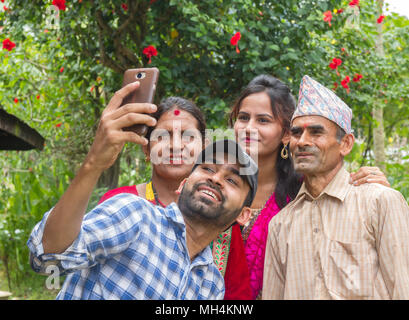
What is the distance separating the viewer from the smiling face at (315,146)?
2.13 metres

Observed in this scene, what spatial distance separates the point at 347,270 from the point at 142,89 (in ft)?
3.81

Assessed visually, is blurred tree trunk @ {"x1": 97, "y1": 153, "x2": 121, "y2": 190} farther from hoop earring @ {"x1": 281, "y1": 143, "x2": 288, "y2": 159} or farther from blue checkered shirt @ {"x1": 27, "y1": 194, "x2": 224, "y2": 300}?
blue checkered shirt @ {"x1": 27, "y1": 194, "x2": 224, "y2": 300}

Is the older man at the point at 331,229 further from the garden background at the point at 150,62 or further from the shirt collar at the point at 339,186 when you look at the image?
the garden background at the point at 150,62

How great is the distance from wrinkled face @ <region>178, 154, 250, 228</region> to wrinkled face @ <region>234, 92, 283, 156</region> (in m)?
0.50

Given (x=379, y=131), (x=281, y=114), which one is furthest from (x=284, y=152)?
(x=379, y=131)

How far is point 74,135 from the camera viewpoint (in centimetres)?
638

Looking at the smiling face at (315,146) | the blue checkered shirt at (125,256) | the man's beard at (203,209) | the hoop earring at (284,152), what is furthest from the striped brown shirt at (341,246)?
the blue checkered shirt at (125,256)

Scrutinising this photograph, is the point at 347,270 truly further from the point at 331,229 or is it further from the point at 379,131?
the point at 379,131

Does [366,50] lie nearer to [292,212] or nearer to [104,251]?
[292,212]

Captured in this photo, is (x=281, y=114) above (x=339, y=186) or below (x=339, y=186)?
above

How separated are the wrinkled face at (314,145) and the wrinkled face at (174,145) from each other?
0.51 m

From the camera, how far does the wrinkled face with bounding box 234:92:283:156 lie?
241 cm

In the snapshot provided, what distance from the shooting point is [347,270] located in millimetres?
1962
